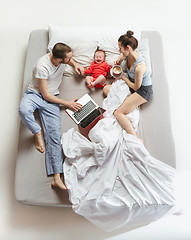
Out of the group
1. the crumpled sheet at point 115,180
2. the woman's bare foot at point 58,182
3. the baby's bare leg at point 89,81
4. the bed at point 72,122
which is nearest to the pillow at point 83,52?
the bed at point 72,122

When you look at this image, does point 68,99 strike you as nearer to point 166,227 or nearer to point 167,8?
point 166,227

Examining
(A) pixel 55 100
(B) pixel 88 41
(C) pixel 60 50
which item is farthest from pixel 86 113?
(B) pixel 88 41

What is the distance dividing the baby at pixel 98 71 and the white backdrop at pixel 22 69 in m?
0.67

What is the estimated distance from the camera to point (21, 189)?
1.68 metres

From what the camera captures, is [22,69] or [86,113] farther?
[22,69]

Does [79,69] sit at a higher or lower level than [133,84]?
higher

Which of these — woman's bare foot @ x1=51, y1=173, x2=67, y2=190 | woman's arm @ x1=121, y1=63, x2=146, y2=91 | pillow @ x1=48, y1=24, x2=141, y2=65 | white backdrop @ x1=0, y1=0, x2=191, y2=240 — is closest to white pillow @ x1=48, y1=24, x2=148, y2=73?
pillow @ x1=48, y1=24, x2=141, y2=65

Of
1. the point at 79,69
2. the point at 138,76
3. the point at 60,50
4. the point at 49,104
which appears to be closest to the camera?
the point at 60,50

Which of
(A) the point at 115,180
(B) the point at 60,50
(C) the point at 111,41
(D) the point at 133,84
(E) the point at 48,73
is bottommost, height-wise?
(A) the point at 115,180

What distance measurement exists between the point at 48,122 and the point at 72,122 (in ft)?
0.62

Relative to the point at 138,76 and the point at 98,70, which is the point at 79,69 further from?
the point at 138,76

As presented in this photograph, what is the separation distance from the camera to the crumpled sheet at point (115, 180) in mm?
1611

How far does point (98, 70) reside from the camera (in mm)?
1944

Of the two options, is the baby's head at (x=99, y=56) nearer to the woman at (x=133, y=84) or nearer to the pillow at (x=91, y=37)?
the pillow at (x=91, y=37)
